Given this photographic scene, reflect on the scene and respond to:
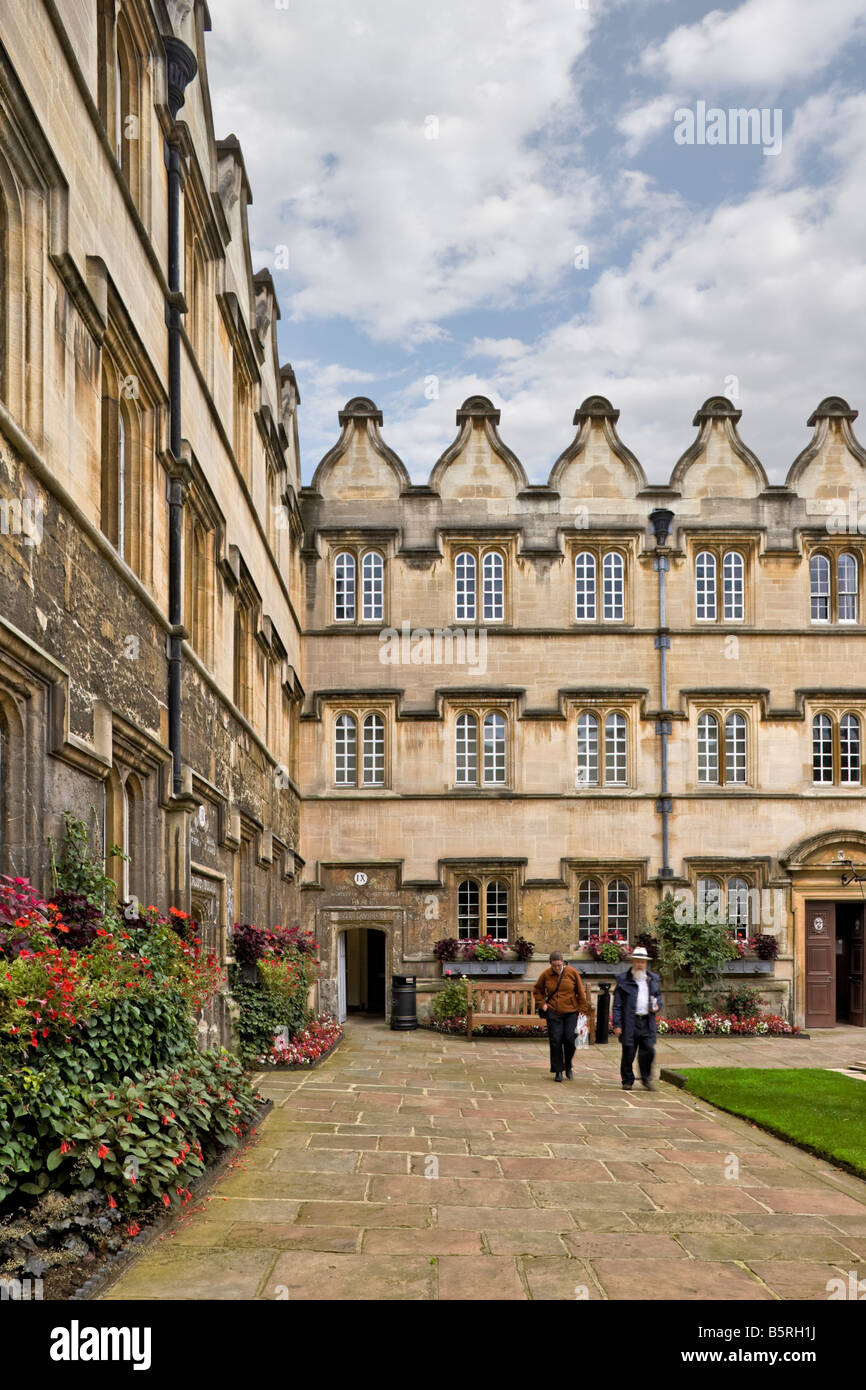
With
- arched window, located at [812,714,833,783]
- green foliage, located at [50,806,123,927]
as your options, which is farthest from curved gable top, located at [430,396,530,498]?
green foliage, located at [50,806,123,927]

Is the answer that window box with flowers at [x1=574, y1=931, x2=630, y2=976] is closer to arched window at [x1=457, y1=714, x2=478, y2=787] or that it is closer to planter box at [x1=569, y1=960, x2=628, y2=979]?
planter box at [x1=569, y1=960, x2=628, y2=979]

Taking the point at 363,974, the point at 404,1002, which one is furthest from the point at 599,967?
the point at 363,974

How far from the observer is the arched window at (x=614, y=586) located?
2603cm

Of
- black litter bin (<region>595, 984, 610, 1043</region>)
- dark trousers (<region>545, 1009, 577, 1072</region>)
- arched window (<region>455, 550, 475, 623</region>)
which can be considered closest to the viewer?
dark trousers (<region>545, 1009, 577, 1072</region>)

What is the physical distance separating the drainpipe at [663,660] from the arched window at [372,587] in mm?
6048

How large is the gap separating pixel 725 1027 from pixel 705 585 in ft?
31.1

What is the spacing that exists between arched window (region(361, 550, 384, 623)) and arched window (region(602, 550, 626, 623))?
495cm

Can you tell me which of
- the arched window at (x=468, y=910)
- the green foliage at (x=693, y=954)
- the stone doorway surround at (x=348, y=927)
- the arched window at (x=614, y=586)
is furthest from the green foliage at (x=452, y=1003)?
the arched window at (x=614, y=586)

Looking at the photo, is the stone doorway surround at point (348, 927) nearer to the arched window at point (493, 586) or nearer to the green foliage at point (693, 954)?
the green foliage at point (693, 954)

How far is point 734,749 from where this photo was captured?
25.8 m

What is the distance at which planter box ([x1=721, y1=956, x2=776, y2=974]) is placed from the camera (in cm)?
2445

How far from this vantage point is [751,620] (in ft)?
85.4

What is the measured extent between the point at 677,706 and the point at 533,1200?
61.0 feet
